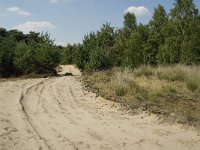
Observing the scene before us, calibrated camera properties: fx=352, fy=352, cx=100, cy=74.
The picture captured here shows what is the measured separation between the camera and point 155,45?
40.9 m

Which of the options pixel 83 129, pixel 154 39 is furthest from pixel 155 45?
pixel 83 129

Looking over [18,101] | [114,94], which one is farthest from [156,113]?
[18,101]

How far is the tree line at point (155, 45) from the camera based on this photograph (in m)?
32.0

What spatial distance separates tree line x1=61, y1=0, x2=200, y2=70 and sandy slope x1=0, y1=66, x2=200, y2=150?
1897 centimetres

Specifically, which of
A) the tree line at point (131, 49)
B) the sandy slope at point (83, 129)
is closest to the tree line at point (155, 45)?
the tree line at point (131, 49)

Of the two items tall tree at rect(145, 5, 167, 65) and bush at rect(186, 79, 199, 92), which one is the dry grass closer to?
bush at rect(186, 79, 199, 92)

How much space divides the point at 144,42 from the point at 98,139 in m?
34.1

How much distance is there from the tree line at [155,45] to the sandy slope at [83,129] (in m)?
19.0

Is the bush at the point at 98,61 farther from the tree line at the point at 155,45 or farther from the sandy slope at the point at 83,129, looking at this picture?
the sandy slope at the point at 83,129

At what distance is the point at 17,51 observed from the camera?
103 feet

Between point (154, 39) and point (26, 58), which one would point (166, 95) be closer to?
point (26, 58)

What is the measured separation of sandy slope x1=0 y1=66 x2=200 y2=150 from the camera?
7492 mm

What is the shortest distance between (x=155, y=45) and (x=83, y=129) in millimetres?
33100

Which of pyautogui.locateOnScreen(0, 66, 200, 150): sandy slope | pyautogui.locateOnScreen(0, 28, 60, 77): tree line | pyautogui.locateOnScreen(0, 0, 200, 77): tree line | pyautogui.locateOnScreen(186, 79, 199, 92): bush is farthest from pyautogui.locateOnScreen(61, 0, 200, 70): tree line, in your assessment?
pyautogui.locateOnScreen(0, 66, 200, 150): sandy slope
